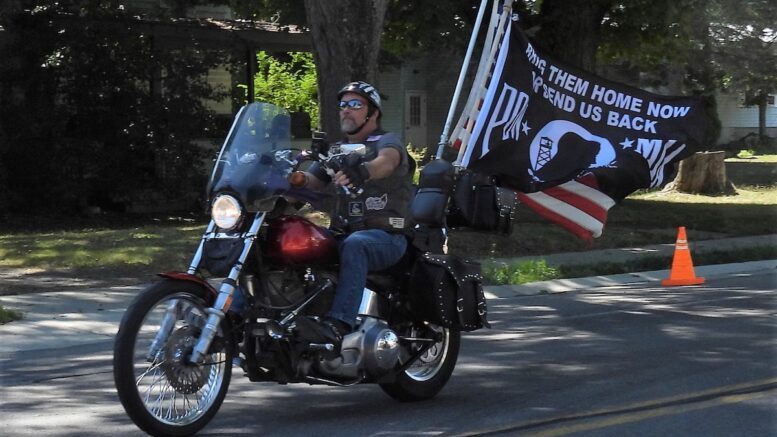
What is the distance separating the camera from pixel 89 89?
21.2 metres

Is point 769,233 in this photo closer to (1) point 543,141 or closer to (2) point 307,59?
(1) point 543,141

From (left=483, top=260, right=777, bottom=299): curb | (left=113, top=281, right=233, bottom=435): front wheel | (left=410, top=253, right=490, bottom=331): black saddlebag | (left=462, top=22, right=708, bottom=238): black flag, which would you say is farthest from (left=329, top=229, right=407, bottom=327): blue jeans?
(left=483, top=260, right=777, bottom=299): curb

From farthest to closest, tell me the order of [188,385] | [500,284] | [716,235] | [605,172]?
[716,235]
[500,284]
[605,172]
[188,385]

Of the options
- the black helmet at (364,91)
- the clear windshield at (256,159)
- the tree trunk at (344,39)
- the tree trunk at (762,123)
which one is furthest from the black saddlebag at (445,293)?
the tree trunk at (762,123)

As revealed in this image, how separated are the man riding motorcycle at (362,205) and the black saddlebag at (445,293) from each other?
184 mm

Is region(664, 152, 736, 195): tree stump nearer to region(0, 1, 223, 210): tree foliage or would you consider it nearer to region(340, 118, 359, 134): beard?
region(0, 1, 223, 210): tree foliage

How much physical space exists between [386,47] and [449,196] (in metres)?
16.8

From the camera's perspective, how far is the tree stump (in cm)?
2717

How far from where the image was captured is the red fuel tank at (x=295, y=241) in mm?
5898

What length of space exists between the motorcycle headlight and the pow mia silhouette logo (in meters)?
1.03

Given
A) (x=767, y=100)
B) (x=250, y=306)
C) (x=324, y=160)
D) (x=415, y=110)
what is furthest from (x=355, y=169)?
(x=767, y=100)

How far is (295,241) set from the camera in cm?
590

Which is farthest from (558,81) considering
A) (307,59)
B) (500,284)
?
(307,59)

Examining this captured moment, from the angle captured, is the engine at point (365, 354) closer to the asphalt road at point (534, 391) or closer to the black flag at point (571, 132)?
the asphalt road at point (534, 391)
